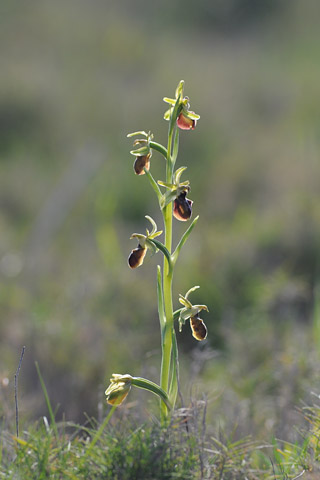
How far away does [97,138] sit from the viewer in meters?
12.7

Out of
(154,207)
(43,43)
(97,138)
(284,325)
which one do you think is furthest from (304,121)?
(284,325)

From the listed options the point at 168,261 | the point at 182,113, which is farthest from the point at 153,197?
the point at 168,261

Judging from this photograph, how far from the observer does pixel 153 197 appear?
395 inches

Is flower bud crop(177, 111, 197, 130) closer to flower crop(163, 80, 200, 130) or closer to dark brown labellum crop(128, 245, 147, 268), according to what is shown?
flower crop(163, 80, 200, 130)

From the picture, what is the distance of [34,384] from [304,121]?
983cm

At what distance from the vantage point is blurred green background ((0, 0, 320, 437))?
4203mm

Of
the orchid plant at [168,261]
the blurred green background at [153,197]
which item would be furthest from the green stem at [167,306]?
the blurred green background at [153,197]

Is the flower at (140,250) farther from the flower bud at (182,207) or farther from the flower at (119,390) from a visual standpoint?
the flower at (119,390)

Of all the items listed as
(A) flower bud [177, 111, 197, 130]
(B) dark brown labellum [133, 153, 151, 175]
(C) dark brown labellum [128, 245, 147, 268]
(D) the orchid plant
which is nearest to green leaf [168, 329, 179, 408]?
(D) the orchid plant

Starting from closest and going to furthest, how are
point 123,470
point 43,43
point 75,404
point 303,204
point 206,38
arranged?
1. point 123,470
2. point 75,404
3. point 303,204
4. point 43,43
5. point 206,38

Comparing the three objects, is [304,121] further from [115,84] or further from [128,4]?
[128,4]

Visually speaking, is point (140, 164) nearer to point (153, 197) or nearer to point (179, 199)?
point (179, 199)

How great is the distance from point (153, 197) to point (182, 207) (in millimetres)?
8081

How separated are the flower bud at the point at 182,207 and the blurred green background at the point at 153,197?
70 cm
